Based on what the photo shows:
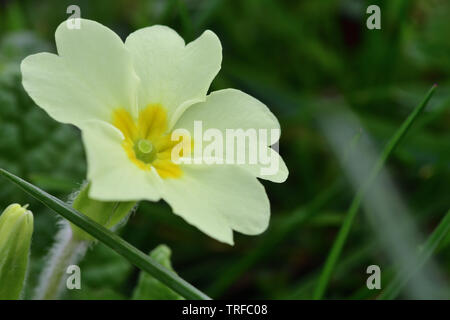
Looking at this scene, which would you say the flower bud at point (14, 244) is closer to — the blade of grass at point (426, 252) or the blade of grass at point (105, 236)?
the blade of grass at point (105, 236)

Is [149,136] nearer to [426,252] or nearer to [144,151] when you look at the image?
[144,151]

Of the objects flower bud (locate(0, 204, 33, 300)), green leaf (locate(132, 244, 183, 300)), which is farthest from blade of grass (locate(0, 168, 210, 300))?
green leaf (locate(132, 244, 183, 300))

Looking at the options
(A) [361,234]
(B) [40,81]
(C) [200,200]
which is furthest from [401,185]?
(B) [40,81]

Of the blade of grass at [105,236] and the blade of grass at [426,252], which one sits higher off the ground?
the blade of grass at [105,236]

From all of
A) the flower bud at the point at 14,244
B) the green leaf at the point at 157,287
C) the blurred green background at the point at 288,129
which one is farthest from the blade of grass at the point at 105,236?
the blurred green background at the point at 288,129

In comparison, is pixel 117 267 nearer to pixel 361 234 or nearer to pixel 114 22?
pixel 361 234

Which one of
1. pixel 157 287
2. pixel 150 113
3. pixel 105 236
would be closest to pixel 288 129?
pixel 157 287
